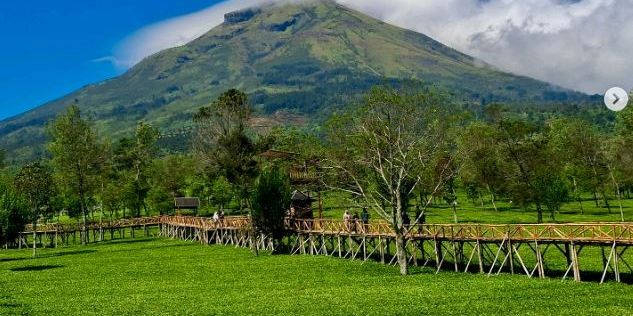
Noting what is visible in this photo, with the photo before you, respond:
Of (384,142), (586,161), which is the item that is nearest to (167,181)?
(384,142)

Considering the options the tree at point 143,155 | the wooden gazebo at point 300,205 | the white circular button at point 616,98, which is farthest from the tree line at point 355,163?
the white circular button at point 616,98

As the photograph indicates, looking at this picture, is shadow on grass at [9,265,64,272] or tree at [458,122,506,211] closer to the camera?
shadow on grass at [9,265,64,272]

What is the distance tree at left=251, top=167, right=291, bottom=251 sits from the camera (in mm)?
56812

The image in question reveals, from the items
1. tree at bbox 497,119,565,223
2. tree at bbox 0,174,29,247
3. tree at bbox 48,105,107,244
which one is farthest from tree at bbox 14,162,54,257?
tree at bbox 497,119,565,223

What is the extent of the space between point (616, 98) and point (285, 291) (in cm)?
1975

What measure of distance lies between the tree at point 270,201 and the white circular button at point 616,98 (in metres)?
34.9

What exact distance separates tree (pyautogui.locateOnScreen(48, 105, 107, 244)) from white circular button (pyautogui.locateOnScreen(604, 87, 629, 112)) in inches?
2746

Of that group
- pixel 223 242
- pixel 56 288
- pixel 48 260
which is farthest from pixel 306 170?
pixel 56 288

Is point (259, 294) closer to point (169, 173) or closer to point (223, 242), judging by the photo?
point (223, 242)

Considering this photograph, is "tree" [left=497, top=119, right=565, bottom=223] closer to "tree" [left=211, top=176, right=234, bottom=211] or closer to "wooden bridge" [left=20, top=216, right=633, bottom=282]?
"wooden bridge" [left=20, top=216, right=633, bottom=282]

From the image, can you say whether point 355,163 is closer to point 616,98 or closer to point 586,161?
point 616,98

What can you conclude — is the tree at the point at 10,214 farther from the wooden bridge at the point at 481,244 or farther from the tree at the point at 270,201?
the tree at the point at 270,201

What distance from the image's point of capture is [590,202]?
114625 mm

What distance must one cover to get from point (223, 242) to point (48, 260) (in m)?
21.5
